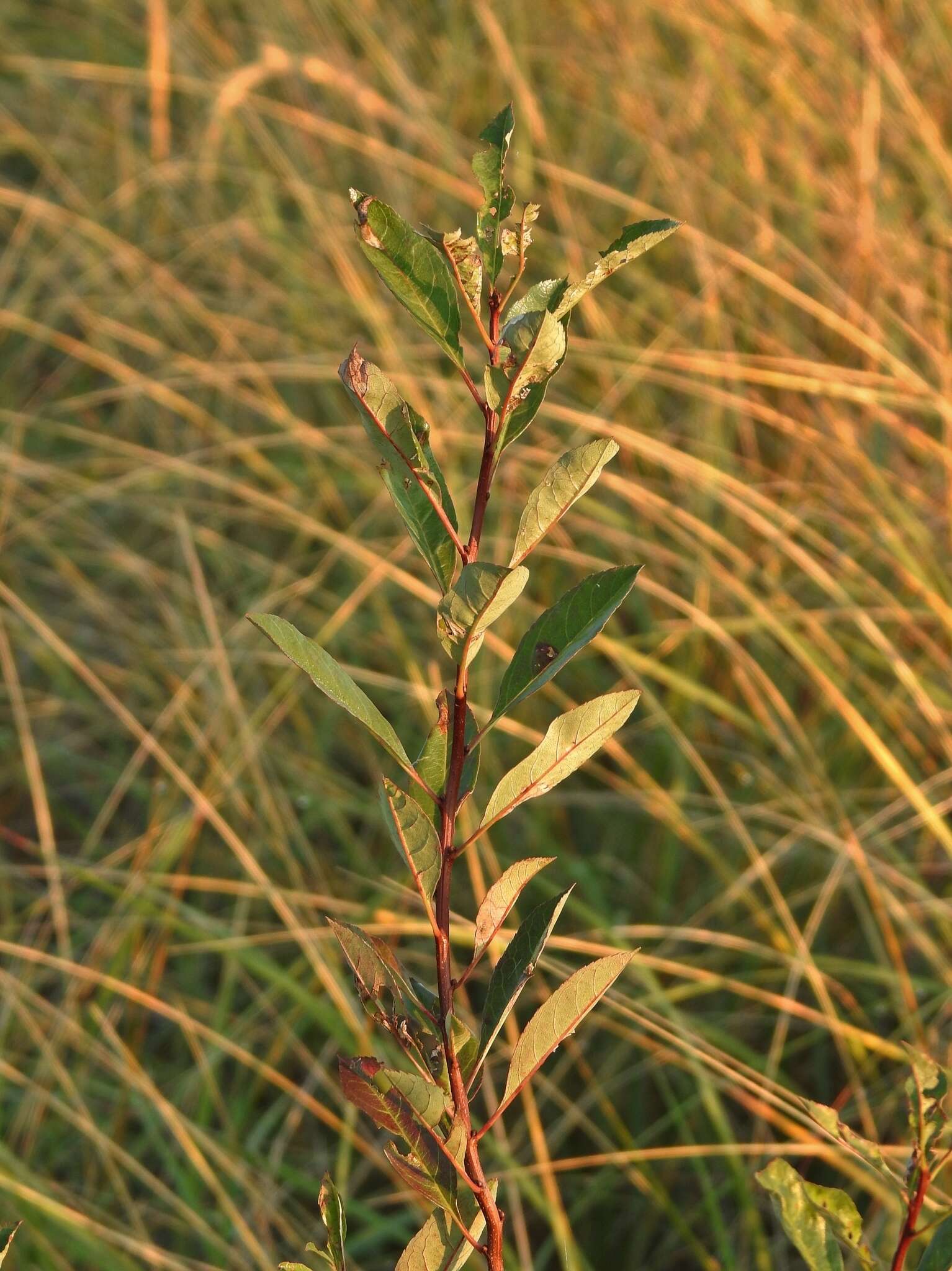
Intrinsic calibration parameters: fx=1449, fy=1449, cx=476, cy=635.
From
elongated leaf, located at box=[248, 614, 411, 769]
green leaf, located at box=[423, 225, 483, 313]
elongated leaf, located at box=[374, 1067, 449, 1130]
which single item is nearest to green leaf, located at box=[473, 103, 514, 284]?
green leaf, located at box=[423, 225, 483, 313]

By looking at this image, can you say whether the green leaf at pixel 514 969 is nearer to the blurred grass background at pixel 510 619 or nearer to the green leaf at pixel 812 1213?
the green leaf at pixel 812 1213

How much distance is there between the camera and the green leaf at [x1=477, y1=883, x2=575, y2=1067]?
16.1 inches

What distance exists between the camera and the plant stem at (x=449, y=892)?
15.1 inches

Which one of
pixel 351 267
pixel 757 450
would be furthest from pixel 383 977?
pixel 351 267

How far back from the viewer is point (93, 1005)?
139 centimetres

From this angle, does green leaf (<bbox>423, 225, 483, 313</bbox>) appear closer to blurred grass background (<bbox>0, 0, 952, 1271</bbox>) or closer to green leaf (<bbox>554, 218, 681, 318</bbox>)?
green leaf (<bbox>554, 218, 681, 318</bbox>)

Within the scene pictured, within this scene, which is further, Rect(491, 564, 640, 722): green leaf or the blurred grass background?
the blurred grass background

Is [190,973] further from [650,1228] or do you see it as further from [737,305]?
[737,305]

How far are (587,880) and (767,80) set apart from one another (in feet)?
4.37

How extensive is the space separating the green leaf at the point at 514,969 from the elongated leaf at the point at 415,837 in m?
0.03

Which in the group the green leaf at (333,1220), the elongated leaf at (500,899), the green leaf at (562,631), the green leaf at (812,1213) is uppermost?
the green leaf at (562,631)

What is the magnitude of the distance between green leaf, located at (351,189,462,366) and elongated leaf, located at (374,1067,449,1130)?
0.63 ft

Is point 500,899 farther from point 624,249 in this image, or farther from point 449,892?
point 624,249

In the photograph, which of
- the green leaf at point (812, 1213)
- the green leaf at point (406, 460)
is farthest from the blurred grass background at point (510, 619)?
the green leaf at point (406, 460)
